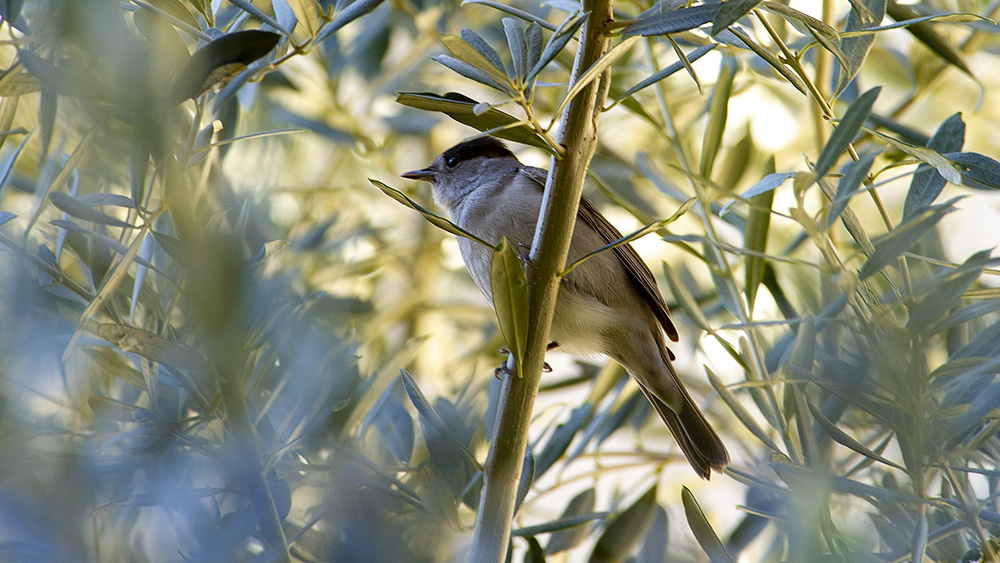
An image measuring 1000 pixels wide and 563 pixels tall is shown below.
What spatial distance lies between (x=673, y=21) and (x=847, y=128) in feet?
0.77

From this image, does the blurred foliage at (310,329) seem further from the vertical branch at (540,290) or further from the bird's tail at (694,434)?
the bird's tail at (694,434)

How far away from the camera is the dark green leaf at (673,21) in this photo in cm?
97

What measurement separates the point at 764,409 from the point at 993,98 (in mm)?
2310

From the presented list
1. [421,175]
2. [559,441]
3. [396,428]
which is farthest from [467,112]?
[421,175]

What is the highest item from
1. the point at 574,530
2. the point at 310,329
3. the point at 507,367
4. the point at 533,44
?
the point at 533,44

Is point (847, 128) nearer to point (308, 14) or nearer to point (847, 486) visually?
point (847, 486)

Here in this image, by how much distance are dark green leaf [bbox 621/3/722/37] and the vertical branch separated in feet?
0.19

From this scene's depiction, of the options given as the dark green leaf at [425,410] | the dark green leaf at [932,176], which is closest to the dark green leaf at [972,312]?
the dark green leaf at [932,176]

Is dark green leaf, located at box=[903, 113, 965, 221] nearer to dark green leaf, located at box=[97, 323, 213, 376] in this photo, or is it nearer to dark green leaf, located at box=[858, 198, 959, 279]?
dark green leaf, located at box=[858, 198, 959, 279]

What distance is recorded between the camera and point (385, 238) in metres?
3.16

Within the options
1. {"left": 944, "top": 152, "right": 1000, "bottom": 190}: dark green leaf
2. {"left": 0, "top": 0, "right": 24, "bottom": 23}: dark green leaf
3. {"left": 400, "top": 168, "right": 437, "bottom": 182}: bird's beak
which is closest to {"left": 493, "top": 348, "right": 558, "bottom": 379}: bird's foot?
{"left": 944, "top": 152, "right": 1000, "bottom": 190}: dark green leaf

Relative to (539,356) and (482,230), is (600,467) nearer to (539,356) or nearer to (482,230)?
(482,230)

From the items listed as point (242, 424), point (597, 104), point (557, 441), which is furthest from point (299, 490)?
point (557, 441)

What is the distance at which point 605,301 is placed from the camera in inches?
104
